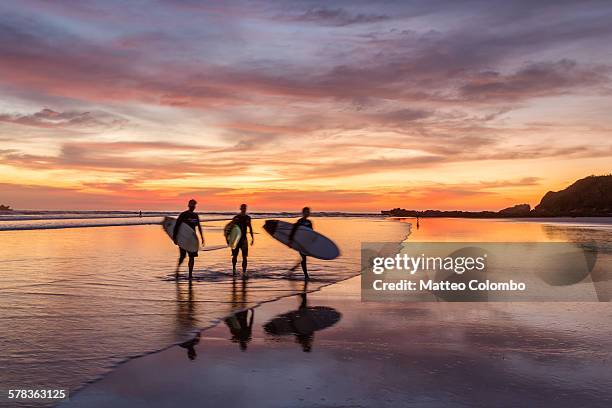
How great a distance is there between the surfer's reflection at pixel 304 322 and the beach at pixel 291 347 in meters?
0.04

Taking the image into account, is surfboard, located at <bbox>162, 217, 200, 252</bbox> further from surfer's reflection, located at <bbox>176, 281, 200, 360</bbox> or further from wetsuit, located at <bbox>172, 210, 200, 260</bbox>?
surfer's reflection, located at <bbox>176, 281, 200, 360</bbox>

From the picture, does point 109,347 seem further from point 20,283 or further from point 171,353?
point 20,283

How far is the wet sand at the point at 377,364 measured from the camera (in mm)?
5797

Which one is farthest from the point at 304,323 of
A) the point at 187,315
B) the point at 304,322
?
the point at 187,315

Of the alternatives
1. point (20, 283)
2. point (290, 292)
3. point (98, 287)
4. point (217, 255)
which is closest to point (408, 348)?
point (290, 292)

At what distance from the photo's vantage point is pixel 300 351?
771cm

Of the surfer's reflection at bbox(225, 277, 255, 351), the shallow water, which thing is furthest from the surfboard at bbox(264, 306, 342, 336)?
the shallow water

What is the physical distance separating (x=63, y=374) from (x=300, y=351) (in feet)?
10.4

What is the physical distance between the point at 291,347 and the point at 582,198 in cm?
17025

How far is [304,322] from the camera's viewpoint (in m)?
9.77

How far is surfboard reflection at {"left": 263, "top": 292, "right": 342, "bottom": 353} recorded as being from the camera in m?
8.66

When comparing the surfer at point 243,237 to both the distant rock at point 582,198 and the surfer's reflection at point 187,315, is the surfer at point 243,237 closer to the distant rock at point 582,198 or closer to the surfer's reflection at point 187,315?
the surfer's reflection at point 187,315

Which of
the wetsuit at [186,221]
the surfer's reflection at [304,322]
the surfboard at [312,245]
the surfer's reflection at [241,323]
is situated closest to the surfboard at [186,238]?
the wetsuit at [186,221]

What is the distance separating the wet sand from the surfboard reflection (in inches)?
0.8
